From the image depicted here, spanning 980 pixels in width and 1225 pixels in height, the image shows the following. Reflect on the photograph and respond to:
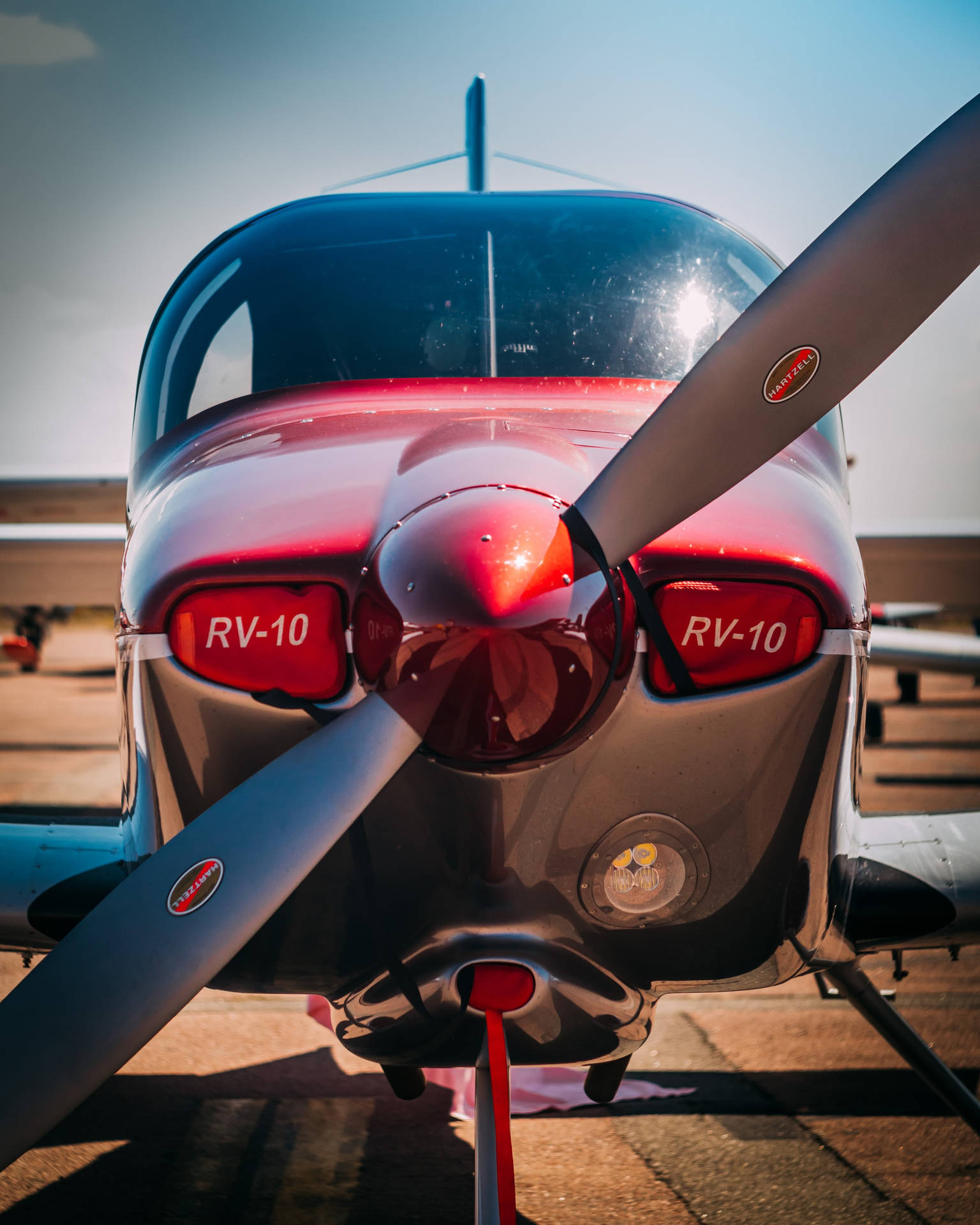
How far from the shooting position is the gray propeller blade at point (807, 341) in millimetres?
1325

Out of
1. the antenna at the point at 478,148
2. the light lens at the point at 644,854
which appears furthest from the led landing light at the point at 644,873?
the antenna at the point at 478,148

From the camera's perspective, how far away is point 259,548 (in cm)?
150

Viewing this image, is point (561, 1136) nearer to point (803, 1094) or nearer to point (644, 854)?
point (803, 1094)

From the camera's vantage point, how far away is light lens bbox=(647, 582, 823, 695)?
145 cm

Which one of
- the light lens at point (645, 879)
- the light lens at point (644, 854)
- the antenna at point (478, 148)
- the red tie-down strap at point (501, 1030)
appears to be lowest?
the red tie-down strap at point (501, 1030)

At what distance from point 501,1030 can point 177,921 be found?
1.86ft

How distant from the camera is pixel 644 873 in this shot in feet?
5.05

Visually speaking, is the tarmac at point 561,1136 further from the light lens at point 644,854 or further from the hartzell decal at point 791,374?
the hartzell decal at point 791,374

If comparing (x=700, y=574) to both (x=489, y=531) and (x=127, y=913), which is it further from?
(x=127, y=913)

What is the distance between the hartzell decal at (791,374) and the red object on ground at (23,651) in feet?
82.7

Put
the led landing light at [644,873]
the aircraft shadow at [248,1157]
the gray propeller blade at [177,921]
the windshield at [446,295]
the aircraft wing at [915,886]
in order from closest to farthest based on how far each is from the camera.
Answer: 1. the gray propeller blade at [177,921]
2. the led landing light at [644,873]
3. the aircraft wing at [915,886]
4. the windshield at [446,295]
5. the aircraft shadow at [248,1157]

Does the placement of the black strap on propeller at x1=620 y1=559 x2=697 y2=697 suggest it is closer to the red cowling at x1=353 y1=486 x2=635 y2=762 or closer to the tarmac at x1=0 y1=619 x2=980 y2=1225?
the red cowling at x1=353 y1=486 x2=635 y2=762

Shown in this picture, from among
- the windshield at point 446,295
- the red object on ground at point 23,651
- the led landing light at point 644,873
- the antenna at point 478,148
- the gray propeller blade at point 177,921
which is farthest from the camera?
the red object on ground at point 23,651

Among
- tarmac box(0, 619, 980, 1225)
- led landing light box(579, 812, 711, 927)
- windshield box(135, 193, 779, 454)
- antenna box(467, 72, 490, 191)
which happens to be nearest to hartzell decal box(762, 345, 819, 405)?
led landing light box(579, 812, 711, 927)
